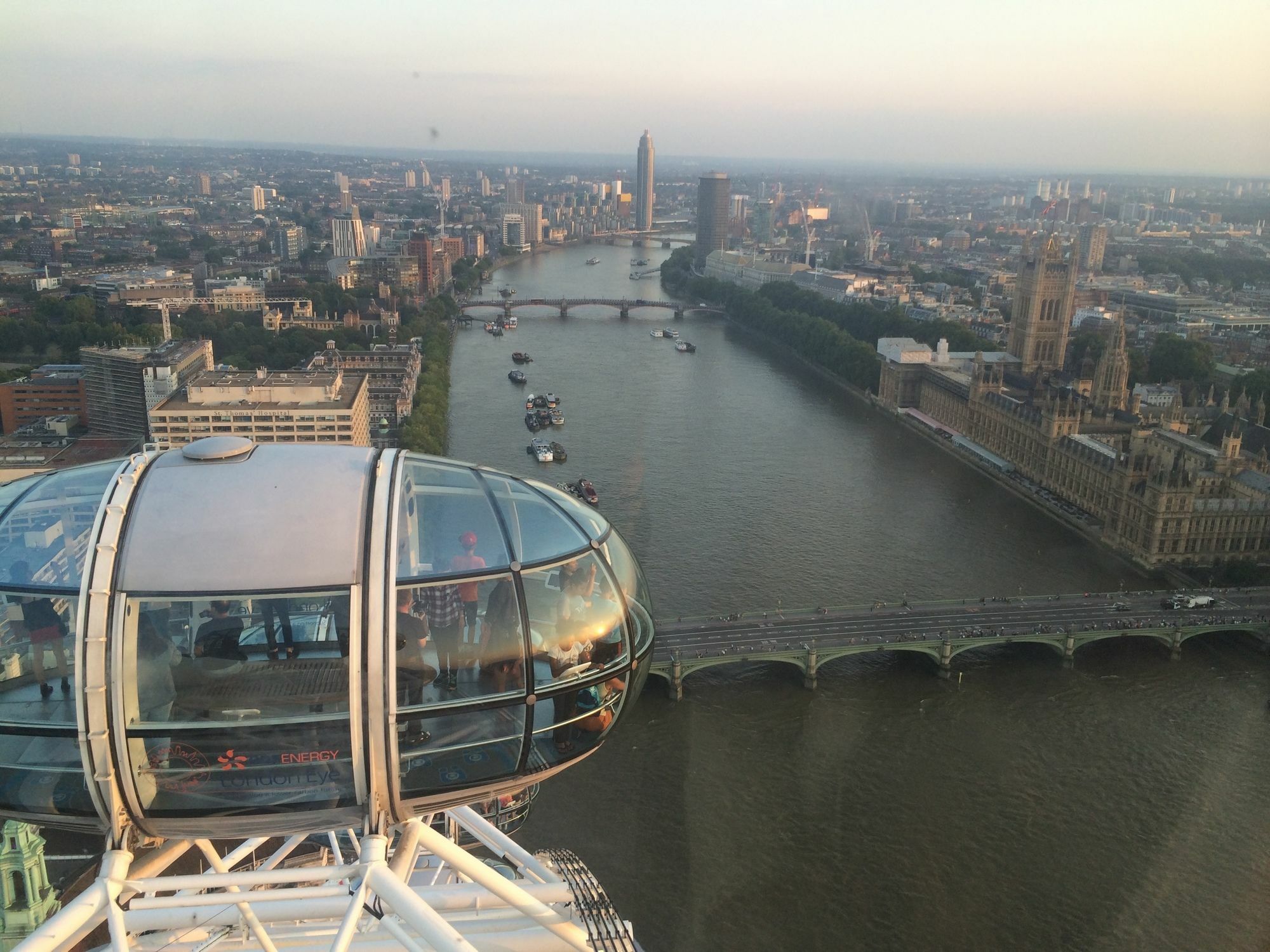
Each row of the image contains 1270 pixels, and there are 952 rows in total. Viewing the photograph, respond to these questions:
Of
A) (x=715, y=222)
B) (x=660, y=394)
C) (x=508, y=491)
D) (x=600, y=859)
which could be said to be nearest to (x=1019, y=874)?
(x=600, y=859)

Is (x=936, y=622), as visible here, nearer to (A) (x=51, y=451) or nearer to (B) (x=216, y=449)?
(B) (x=216, y=449)

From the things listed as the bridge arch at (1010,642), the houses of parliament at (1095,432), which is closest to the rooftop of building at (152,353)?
the bridge arch at (1010,642)

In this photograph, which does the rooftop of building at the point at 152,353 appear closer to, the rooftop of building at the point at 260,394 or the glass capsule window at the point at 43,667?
the rooftop of building at the point at 260,394

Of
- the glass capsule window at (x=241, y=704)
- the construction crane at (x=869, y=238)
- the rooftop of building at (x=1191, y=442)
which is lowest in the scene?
the rooftop of building at (x=1191, y=442)

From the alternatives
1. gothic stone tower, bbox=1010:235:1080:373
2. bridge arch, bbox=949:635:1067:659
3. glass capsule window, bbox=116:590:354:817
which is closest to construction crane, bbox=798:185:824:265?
gothic stone tower, bbox=1010:235:1080:373

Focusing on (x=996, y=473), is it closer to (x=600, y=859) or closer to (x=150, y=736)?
(x=600, y=859)

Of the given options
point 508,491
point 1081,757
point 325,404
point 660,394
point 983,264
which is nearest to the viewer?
point 508,491
